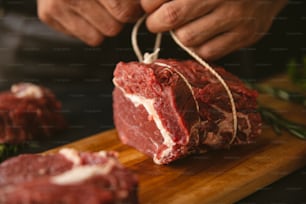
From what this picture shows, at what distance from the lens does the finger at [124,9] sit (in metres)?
3.74

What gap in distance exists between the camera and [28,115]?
13.3 ft

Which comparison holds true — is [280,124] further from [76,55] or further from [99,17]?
[76,55]

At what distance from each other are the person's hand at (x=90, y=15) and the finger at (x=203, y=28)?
0.42m

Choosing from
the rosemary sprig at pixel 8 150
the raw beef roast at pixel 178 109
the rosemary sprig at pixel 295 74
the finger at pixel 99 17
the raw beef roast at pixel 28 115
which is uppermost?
the finger at pixel 99 17

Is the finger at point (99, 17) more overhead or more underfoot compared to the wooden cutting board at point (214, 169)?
more overhead

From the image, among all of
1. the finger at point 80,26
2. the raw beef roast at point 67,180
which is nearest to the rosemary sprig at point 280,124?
the finger at point 80,26

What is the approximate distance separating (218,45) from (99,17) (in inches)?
37.5

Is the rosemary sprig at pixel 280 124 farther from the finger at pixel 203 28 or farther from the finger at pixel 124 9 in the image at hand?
the finger at pixel 124 9

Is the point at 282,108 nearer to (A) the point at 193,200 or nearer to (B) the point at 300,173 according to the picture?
(B) the point at 300,173

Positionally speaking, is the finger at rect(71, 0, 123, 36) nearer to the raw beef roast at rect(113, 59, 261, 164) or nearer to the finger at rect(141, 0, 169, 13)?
the finger at rect(141, 0, 169, 13)

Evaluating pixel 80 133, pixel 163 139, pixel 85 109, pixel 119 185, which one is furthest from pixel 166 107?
pixel 85 109

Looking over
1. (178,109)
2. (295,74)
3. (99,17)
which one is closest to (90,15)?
(99,17)

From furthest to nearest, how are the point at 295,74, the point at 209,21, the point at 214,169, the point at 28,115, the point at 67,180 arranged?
the point at 295,74 < the point at 28,115 < the point at 209,21 < the point at 214,169 < the point at 67,180

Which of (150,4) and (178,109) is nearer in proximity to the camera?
(178,109)
